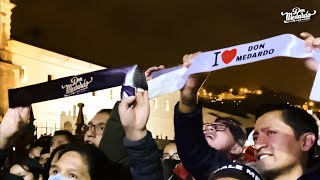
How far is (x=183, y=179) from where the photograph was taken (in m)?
3.83

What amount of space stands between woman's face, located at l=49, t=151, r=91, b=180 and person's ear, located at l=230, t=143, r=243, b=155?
0.91 m

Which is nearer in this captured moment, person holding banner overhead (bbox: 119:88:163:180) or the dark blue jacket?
person holding banner overhead (bbox: 119:88:163:180)

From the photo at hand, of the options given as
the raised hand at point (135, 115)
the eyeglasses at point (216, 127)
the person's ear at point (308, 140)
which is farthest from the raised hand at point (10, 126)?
the person's ear at point (308, 140)

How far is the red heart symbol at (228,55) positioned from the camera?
321 cm

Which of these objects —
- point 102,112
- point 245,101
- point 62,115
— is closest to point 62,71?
point 62,115

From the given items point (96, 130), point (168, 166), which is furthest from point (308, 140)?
point (96, 130)

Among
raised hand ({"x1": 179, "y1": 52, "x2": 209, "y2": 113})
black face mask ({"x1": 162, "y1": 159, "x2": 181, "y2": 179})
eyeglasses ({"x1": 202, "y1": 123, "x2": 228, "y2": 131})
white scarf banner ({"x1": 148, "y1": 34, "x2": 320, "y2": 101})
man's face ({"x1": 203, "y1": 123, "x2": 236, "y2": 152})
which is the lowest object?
black face mask ({"x1": 162, "y1": 159, "x2": 181, "y2": 179})

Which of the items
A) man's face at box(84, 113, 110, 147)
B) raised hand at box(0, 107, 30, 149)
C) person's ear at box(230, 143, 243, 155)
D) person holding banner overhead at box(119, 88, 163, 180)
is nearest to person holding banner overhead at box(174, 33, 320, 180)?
person's ear at box(230, 143, 243, 155)

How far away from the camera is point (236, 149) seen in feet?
11.6

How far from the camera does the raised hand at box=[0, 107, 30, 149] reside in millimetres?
3410

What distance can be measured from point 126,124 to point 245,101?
9.91ft

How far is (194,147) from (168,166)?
0.80 meters

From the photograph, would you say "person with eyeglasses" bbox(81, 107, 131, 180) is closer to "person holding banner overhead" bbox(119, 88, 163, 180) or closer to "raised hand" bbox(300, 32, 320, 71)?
"person holding banner overhead" bbox(119, 88, 163, 180)

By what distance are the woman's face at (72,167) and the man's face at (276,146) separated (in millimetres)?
863
